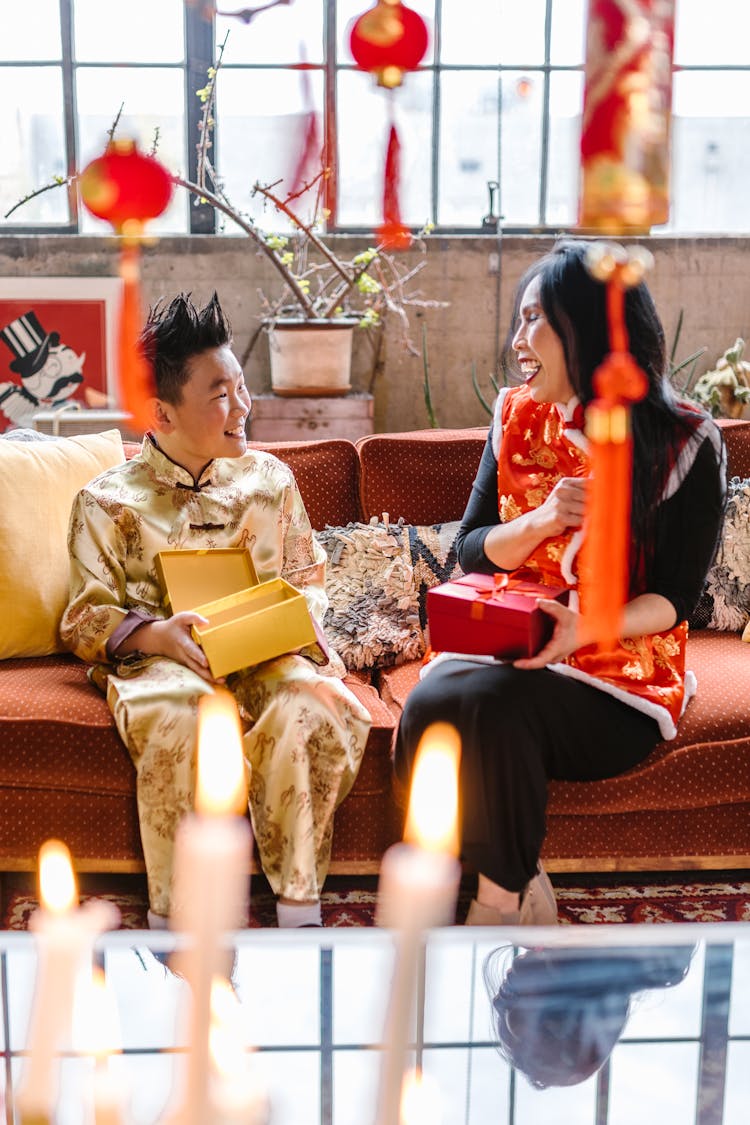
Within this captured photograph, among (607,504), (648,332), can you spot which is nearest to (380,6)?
(607,504)

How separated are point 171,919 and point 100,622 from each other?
515mm

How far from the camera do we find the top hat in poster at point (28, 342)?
3.83 m

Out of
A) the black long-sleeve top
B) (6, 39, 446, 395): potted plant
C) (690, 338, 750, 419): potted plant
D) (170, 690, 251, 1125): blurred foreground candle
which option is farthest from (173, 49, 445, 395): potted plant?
(170, 690, 251, 1125): blurred foreground candle

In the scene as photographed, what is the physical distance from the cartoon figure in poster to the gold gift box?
6.59ft

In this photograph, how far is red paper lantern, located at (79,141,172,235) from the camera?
0.75 metres

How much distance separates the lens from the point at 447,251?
3922mm

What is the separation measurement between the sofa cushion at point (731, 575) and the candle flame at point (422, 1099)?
1.52 m

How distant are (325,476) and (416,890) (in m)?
2.16

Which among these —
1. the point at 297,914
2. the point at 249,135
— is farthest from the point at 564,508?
the point at 249,135

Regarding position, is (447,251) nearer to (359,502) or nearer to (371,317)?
(371,317)

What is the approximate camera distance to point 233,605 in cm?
194

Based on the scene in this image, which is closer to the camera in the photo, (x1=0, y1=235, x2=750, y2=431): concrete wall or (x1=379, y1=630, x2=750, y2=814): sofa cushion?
(x1=379, y1=630, x2=750, y2=814): sofa cushion

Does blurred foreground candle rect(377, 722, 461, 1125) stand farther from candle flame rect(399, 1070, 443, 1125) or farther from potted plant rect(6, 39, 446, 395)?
potted plant rect(6, 39, 446, 395)

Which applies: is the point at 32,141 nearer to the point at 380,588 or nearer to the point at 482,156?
the point at 482,156
